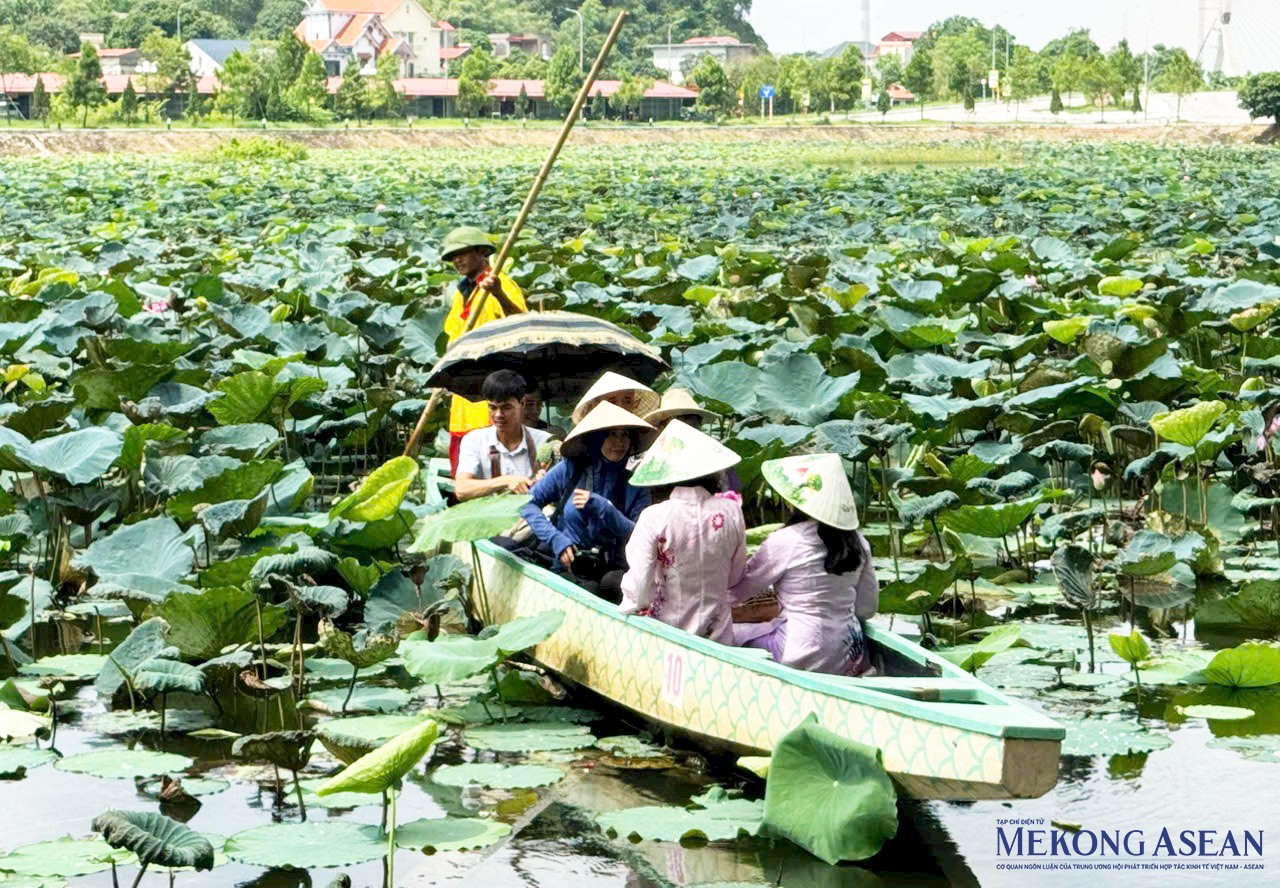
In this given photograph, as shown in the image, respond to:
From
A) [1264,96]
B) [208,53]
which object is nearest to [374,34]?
[208,53]

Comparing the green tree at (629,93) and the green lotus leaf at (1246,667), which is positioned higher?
the green tree at (629,93)

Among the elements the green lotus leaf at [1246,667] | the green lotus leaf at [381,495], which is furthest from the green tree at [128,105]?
the green lotus leaf at [1246,667]

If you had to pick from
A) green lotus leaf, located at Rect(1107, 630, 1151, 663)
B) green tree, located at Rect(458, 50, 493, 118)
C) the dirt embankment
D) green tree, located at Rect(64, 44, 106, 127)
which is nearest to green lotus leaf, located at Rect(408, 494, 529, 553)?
green lotus leaf, located at Rect(1107, 630, 1151, 663)

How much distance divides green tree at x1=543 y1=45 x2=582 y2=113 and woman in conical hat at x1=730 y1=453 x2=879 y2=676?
2834 inches

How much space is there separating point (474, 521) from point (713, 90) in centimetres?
7868

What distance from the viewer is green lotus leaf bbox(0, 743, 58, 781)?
435 centimetres

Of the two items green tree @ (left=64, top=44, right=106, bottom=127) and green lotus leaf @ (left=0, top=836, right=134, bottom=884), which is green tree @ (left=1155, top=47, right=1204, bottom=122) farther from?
green lotus leaf @ (left=0, top=836, right=134, bottom=884)

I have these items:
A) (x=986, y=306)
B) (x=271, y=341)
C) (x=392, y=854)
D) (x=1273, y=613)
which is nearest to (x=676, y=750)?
(x=392, y=854)

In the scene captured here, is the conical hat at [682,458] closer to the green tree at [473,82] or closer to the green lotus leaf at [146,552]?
the green lotus leaf at [146,552]

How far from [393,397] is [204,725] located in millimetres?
2980

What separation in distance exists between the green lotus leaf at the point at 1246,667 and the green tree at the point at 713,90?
78357 mm

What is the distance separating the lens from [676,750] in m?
4.66

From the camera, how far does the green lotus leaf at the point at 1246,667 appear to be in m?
4.81

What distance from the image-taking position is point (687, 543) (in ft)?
14.9
